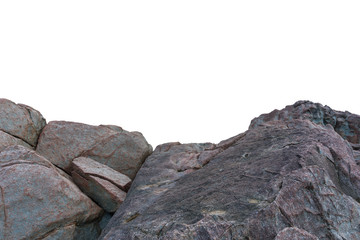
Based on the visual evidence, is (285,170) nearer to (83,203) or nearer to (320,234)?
(320,234)

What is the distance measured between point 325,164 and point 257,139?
2846mm

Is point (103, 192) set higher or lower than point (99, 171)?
lower

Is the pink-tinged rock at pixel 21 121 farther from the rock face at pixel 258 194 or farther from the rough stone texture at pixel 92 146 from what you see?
the rock face at pixel 258 194

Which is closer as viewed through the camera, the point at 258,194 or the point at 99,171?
the point at 258,194

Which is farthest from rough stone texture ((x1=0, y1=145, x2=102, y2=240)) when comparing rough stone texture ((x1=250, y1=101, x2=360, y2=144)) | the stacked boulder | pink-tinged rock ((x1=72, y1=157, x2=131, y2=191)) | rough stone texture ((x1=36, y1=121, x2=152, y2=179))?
rough stone texture ((x1=250, y1=101, x2=360, y2=144))

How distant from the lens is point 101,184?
492 inches

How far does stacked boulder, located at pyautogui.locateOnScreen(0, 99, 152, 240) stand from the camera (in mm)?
10367

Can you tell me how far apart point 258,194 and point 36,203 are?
7.39 metres

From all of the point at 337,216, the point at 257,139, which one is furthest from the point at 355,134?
the point at 337,216

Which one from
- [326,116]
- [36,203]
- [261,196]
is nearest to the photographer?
[261,196]

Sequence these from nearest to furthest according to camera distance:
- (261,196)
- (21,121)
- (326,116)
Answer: (261,196) → (21,121) → (326,116)

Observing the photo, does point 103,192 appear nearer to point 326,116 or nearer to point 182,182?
point 182,182

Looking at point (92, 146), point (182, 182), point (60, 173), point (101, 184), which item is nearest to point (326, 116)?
point (182, 182)

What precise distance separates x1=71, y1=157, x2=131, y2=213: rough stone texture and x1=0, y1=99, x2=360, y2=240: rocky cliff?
0.15 ft
